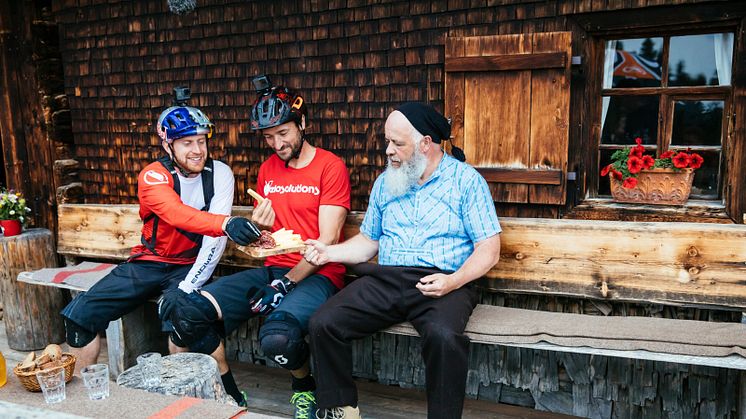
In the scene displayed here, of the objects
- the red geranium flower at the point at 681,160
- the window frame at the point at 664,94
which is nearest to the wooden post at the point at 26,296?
the window frame at the point at 664,94

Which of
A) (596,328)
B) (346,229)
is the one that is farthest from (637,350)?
(346,229)

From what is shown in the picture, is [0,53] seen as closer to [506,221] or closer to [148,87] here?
[148,87]

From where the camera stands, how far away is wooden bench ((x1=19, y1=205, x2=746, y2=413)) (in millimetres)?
2650

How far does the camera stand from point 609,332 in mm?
2705

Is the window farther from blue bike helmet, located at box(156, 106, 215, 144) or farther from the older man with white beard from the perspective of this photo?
blue bike helmet, located at box(156, 106, 215, 144)

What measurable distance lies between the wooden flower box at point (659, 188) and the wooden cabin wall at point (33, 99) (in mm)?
4327

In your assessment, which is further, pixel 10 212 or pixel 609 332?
pixel 10 212

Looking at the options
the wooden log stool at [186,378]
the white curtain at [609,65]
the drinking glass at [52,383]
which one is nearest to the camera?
the drinking glass at [52,383]

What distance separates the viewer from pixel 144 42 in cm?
455

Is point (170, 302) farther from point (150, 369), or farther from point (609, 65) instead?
point (609, 65)

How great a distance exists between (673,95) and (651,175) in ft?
1.54

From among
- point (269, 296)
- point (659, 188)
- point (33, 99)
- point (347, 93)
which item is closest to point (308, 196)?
point (269, 296)

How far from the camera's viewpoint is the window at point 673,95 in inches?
126

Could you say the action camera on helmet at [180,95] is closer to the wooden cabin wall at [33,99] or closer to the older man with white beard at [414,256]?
the older man with white beard at [414,256]
